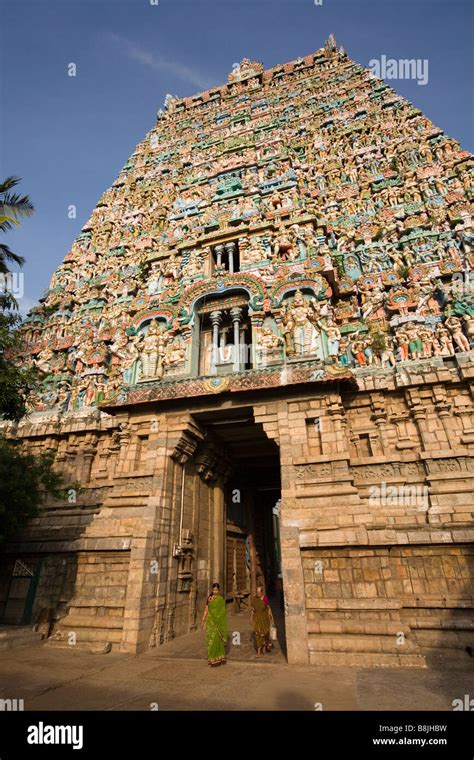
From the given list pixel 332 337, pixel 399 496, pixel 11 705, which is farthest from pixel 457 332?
pixel 11 705

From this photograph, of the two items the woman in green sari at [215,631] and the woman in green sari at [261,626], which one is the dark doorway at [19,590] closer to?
the woman in green sari at [215,631]

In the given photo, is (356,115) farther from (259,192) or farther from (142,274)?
(142,274)

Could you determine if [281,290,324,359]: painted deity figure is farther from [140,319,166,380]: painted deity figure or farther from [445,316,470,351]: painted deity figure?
[140,319,166,380]: painted deity figure

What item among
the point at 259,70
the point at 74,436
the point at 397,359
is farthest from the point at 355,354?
the point at 259,70

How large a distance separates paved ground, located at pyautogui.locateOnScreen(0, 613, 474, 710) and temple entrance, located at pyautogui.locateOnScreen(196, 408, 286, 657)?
3.31 m

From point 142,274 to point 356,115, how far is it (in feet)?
47.5

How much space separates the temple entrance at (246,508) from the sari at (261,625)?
1.20 m

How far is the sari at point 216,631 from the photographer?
300 inches

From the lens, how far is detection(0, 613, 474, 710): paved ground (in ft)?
17.1

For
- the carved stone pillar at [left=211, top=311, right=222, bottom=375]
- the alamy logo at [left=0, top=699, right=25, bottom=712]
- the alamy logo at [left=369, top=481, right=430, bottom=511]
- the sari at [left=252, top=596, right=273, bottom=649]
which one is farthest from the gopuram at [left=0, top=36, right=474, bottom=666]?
the alamy logo at [left=0, top=699, right=25, bottom=712]

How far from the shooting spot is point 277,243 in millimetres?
14500
